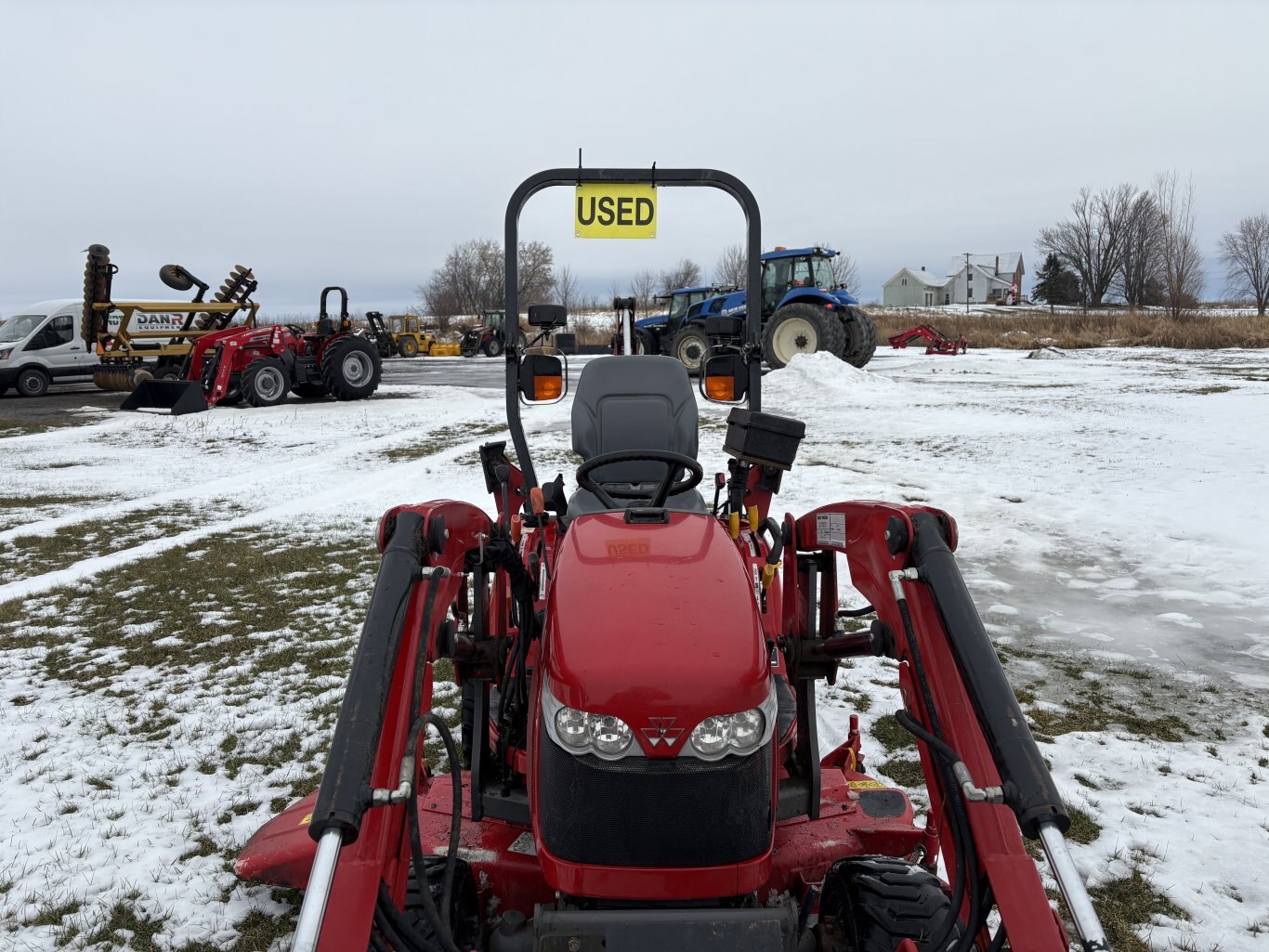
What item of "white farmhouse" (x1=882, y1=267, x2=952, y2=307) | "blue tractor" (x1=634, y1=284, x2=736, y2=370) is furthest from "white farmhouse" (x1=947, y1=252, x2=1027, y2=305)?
"blue tractor" (x1=634, y1=284, x2=736, y2=370)

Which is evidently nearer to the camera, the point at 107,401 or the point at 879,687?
the point at 879,687

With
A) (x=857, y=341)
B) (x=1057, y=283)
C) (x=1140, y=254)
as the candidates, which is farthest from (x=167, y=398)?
(x=1057, y=283)

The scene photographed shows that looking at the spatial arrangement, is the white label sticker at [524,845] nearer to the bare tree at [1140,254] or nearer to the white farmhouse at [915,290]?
the bare tree at [1140,254]

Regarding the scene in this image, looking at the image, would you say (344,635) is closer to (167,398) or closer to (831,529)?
(831,529)

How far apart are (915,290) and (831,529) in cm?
9193

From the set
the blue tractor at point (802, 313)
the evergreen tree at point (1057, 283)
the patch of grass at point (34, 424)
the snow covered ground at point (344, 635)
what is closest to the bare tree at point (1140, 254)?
the evergreen tree at point (1057, 283)

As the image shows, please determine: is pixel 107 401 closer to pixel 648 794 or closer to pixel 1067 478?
pixel 1067 478

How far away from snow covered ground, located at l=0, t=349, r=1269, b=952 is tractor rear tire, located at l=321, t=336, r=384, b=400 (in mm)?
4872

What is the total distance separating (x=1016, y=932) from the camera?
149 cm

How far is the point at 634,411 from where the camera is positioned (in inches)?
137

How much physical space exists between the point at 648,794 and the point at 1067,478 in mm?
7525

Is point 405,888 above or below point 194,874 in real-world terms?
above

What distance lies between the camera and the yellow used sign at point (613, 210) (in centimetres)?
312

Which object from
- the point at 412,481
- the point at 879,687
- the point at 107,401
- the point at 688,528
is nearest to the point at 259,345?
the point at 107,401
